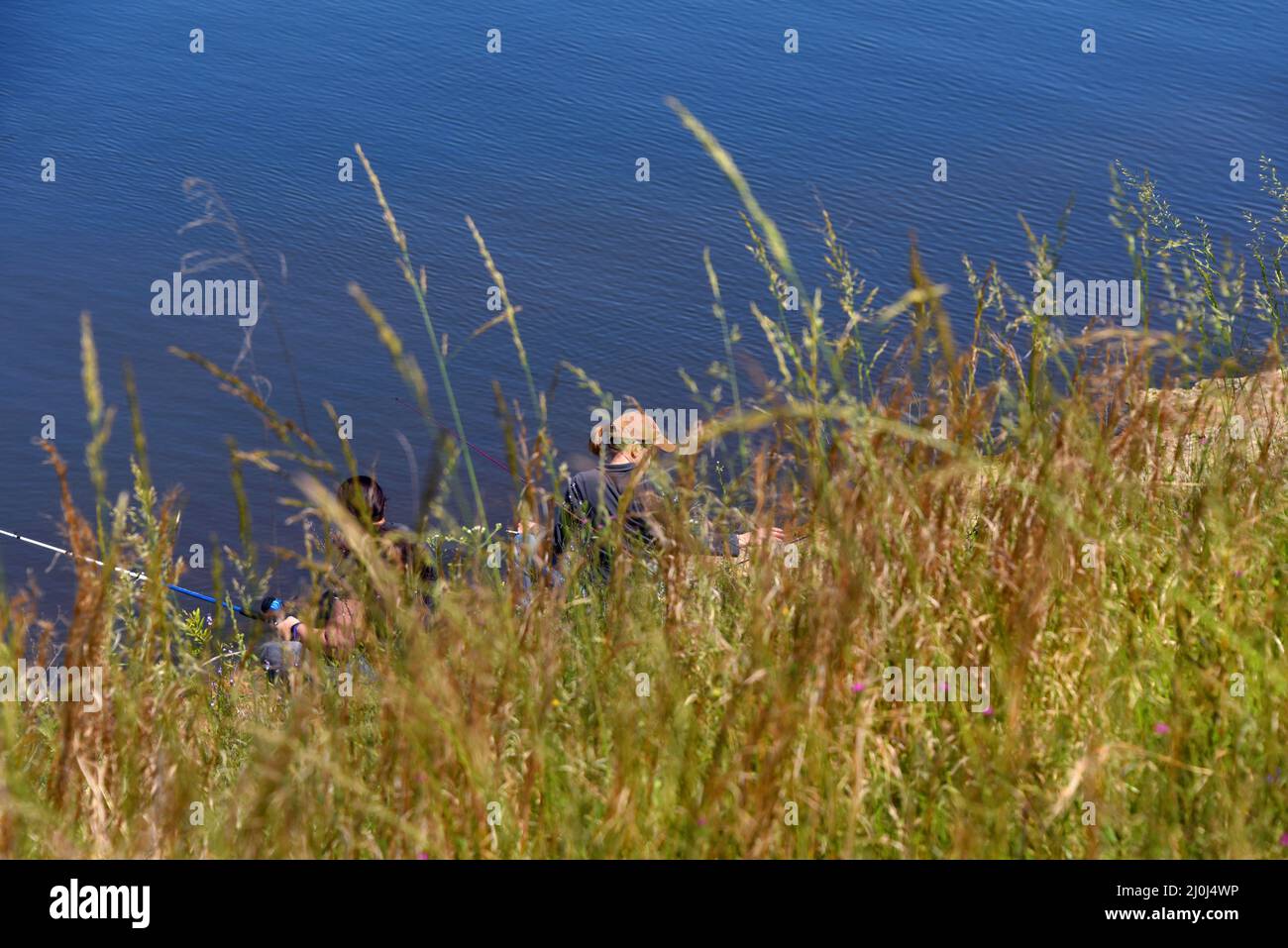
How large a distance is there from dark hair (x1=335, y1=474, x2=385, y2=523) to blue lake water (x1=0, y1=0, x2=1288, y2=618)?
→ 634 cm

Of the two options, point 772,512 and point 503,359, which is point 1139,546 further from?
point 503,359

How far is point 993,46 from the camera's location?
74.2ft

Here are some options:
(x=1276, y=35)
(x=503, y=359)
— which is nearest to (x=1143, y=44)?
(x=1276, y=35)

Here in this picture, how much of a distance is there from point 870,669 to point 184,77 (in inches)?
863

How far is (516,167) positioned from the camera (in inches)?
739

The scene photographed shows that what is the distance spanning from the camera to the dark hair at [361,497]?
2.14 m

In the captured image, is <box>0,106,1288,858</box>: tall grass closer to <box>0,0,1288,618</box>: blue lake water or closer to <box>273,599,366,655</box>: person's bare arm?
<box>273,599,366,655</box>: person's bare arm

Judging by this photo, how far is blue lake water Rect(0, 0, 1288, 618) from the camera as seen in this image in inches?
551

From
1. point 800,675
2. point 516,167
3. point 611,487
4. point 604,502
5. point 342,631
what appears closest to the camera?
point 800,675

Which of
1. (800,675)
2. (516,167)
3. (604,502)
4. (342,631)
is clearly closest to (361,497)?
(342,631)

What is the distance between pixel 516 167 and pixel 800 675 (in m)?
17.4

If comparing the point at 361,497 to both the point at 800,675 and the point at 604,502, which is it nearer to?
the point at 800,675

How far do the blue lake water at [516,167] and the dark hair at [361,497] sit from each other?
6.34 m

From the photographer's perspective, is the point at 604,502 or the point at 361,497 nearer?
the point at 361,497
